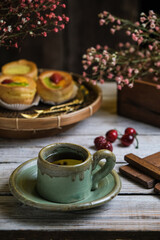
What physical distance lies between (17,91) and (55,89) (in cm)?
16

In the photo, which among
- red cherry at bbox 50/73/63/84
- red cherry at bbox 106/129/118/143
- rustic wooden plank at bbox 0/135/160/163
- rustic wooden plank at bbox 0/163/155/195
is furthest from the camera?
red cherry at bbox 50/73/63/84

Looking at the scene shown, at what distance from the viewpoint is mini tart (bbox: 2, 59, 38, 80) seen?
4.81 feet

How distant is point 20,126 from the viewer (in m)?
1.11

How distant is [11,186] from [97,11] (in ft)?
5.68

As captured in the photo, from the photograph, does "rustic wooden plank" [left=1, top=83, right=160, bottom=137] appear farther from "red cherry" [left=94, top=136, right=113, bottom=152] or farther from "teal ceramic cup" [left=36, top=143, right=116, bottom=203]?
"teal ceramic cup" [left=36, top=143, right=116, bottom=203]

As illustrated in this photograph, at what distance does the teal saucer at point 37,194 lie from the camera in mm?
726

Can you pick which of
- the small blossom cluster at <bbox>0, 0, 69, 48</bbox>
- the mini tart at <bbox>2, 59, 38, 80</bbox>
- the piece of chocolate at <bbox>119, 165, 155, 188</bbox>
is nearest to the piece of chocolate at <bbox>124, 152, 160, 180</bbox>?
the piece of chocolate at <bbox>119, 165, 155, 188</bbox>

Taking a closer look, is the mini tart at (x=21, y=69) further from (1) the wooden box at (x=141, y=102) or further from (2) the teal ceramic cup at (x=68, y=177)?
(2) the teal ceramic cup at (x=68, y=177)

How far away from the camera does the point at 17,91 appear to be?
1.25m

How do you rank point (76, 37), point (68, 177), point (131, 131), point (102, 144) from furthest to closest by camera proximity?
point (76, 37) → point (131, 131) → point (102, 144) → point (68, 177)

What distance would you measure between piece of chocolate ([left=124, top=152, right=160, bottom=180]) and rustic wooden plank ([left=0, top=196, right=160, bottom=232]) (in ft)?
0.31

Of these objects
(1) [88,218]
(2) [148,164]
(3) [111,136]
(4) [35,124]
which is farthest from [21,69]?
(1) [88,218]

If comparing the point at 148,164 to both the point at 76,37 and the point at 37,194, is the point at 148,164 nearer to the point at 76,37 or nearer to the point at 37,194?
the point at 37,194

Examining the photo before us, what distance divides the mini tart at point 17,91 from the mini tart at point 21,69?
144 mm
